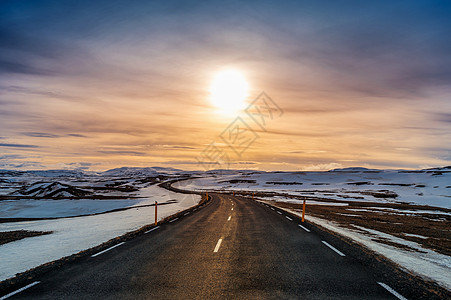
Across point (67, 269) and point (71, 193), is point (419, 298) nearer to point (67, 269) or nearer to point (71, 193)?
point (67, 269)

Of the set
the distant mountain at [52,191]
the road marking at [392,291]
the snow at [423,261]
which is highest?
the road marking at [392,291]

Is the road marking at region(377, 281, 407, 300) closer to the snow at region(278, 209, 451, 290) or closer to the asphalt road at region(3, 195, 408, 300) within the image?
the asphalt road at region(3, 195, 408, 300)

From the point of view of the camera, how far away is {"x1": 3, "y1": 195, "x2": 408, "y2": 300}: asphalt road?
5367 millimetres

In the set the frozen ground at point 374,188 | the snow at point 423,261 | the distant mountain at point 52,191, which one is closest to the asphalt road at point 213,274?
the snow at point 423,261

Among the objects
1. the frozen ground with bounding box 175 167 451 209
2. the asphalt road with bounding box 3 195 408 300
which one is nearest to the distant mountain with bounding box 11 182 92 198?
the frozen ground with bounding box 175 167 451 209

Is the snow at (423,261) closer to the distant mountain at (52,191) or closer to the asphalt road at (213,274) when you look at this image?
the asphalt road at (213,274)

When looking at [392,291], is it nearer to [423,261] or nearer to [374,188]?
[423,261]

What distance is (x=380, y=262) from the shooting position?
759 cm

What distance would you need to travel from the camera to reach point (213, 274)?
6539mm

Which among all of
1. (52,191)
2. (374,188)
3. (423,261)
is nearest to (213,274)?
(423,261)

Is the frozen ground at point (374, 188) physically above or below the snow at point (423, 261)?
below

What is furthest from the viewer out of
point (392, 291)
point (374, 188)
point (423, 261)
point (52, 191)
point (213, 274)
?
point (374, 188)

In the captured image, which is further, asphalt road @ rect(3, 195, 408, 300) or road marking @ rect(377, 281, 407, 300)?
asphalt road @ rect(3, 195, 408, 300)

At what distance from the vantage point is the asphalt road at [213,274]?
5367 millimetres
